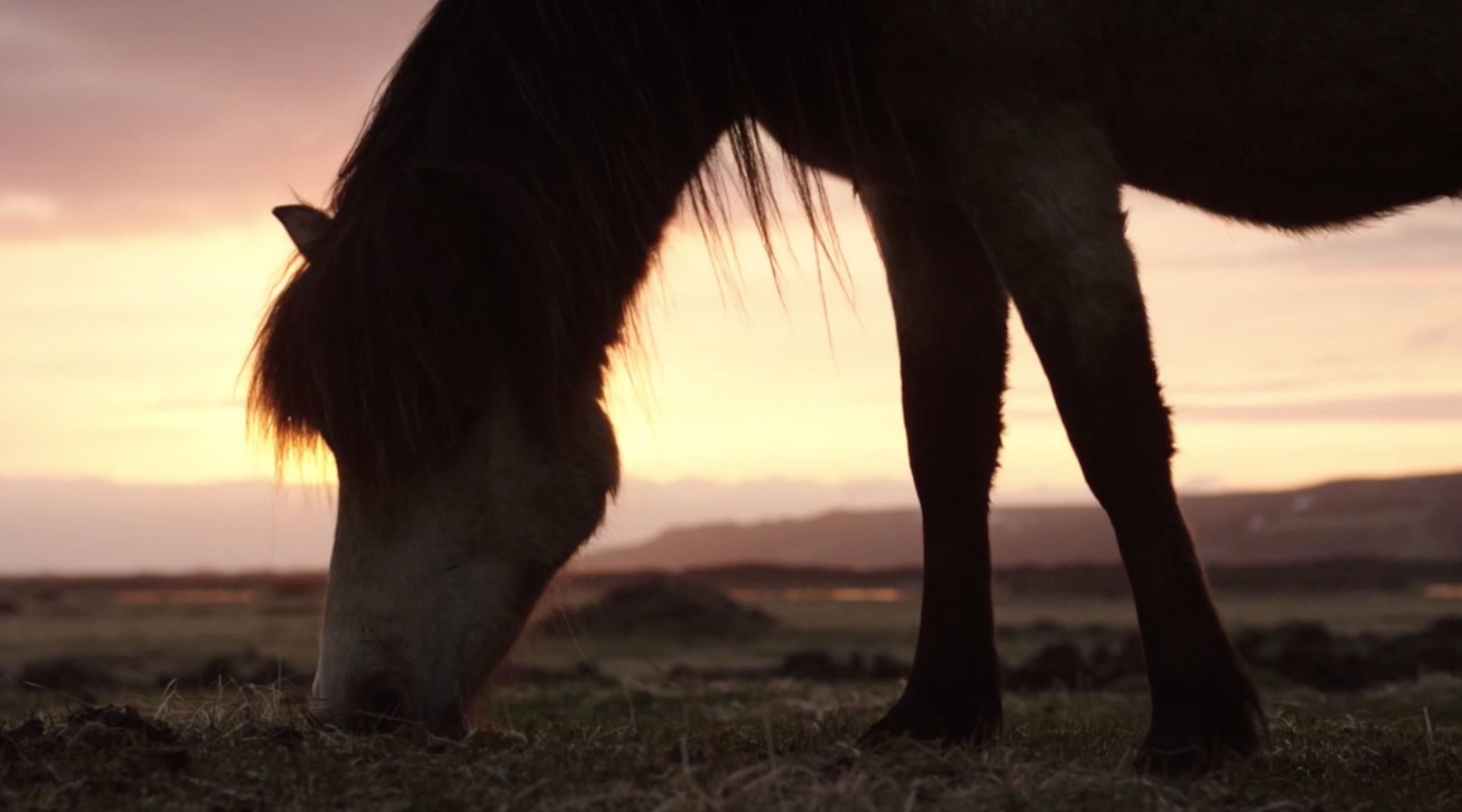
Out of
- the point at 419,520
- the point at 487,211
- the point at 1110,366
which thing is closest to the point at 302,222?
the point at 487,211

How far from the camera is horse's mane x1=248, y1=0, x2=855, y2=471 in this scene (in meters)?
3.18

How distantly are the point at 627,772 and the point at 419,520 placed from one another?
32.9 inches

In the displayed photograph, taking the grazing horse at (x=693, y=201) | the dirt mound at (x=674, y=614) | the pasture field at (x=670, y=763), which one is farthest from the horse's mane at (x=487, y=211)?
the dirt mound at (x=674, y=614)

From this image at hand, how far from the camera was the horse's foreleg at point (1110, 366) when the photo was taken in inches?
125

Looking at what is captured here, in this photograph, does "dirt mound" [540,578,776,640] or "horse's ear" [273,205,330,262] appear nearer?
"horse's ear" [273,205,330,262]

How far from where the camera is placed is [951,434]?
3.95m

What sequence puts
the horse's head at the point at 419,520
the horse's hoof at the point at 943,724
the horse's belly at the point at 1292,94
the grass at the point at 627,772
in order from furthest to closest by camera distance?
1. the horse's hoof at the point at 943,724
2. the horse's belly at the point at 1292,94
3. the horse's head at the point at 419,520
4. the grass at the point at 627,772

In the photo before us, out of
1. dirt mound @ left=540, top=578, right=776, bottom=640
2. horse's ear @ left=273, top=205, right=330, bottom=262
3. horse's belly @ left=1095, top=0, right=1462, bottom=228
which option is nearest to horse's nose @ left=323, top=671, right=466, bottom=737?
horse's ear @ left=273, top=205, right=330, bottom=262

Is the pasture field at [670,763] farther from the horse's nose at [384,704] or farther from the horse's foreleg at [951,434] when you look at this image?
the horse's foreleg at [951,434]

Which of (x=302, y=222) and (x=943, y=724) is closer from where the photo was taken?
(x=302, y=222)

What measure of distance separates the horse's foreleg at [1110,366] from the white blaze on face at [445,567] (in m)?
1.11

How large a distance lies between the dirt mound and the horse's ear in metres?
10.1

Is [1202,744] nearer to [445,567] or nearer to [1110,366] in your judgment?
[1110,366]

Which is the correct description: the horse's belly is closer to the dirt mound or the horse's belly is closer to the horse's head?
the horse's head
